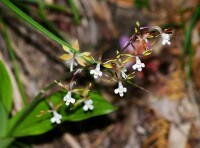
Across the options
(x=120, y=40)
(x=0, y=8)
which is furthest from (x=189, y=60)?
(x=0, y=8)

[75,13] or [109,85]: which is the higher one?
[75,13]

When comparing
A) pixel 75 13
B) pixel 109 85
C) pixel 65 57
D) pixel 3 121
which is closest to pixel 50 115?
pixel 3 121

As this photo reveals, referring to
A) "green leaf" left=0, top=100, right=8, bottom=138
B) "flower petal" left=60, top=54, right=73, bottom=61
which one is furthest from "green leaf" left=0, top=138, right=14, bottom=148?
"flower petal" left=60, top=54, right=73, bottom=61

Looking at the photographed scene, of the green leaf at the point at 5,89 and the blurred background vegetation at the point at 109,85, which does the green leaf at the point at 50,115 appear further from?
the blurred background vegetation at the point at 109,85

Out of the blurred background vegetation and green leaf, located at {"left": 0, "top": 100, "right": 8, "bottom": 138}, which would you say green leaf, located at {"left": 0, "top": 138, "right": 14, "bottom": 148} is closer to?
green leaf, located at {"left": 0, "top": 100, "right": 8, "bottom": 138}

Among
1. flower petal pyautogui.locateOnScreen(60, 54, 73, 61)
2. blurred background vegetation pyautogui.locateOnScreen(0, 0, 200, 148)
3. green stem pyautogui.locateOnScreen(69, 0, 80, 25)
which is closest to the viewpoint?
flower petal pyautogui.locateOnScreen(60, 54, 73, 61)

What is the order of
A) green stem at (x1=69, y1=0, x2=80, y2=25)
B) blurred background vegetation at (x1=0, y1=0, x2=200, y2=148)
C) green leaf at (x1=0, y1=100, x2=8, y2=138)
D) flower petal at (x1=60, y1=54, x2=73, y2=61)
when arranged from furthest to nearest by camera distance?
green stem at (x1=69, y1=0, x2=80, y2=25) < blurred background vegetation at (x1=0, y1=0, x2=200, y2=148) < green leaf at (x1=0, y1=100, x2=8, y2=138) < flower petal at (x1=60, y1=54, x2=73, y2=61)

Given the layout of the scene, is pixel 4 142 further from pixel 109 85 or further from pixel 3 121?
pixel 109 85

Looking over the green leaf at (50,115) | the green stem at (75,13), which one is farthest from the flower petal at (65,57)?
the green stem at (75,13)
